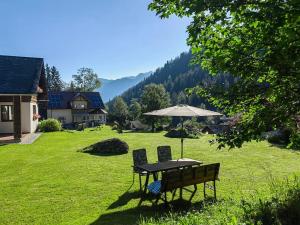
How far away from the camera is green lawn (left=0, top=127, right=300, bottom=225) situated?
26.0 ft

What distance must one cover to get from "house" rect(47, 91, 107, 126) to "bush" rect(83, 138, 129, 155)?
39.6 meters

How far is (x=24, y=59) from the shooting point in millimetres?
26562

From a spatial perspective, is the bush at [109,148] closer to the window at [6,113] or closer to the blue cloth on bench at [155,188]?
the blue cloth on bench at [155,188]

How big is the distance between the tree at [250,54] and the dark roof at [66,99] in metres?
53.5

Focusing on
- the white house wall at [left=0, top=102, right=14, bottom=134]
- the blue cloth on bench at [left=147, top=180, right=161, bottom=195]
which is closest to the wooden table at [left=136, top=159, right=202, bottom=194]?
the blue cloth on bench at [left=147, top=180, right=161, bottom=195]

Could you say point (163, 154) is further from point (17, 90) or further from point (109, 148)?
point (17, 90)

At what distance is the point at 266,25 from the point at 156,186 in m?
5.45

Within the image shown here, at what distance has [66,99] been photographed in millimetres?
59000

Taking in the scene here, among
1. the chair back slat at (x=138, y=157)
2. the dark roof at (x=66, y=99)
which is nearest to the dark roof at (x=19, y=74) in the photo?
the chair back slat at (x=138, y=157)

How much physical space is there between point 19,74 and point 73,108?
113 feet

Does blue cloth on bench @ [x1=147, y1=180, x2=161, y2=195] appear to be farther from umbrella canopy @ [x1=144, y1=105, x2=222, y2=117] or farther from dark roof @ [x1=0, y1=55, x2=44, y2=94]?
dark roof @ [x1=0, y1=55, x2=44, y2=94]

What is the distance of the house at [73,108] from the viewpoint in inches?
2254

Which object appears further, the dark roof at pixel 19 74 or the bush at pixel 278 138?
the dark roof at pixel 19 74

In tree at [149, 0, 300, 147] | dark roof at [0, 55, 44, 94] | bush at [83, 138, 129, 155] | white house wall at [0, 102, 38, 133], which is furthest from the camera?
white house wall at [0, 102, 38, 133]
